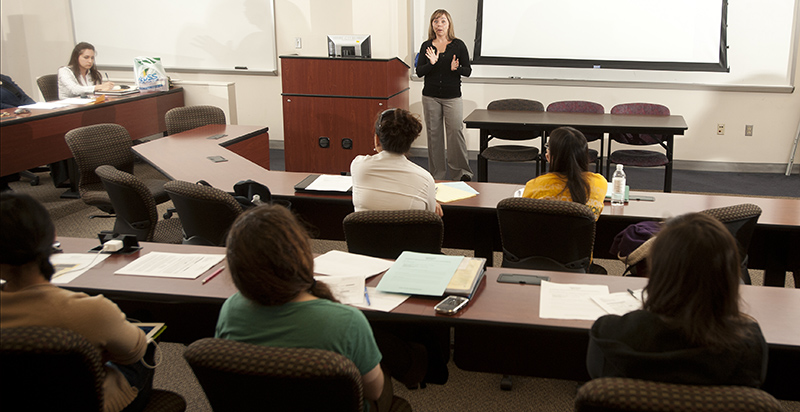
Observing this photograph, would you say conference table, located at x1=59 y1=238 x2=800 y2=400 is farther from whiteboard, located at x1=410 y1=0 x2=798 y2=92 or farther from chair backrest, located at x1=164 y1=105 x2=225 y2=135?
whiteboard, located at x1=410 y1=0 x2=798 y2=92

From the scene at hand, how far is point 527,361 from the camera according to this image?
7.13ft

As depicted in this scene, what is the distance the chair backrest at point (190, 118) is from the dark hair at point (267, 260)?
4.20 meters

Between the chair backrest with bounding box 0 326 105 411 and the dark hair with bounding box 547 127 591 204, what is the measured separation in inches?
79.0

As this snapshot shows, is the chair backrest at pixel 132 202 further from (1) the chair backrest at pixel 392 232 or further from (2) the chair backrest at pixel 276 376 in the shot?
(2) the chair backrest at pixel 276 376

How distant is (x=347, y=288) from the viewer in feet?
6.86

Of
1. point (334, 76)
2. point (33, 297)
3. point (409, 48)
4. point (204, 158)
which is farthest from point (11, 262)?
point (409, 48)

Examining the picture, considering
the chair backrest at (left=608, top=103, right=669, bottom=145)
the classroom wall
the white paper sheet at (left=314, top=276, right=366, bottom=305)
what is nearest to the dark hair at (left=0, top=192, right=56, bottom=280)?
the white paper sheet at (left=314, top=276, right=366, bottom=305)

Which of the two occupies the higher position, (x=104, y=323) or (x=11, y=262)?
(x=11, y=262)

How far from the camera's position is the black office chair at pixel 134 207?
134 inches

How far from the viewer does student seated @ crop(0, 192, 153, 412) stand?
155 centimetres

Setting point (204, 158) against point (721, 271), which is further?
point (204, 158)

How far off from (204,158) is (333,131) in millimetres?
1785

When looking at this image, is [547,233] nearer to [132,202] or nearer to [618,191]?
[618,191]

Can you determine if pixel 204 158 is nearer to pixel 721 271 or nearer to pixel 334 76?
pixel 334 76
